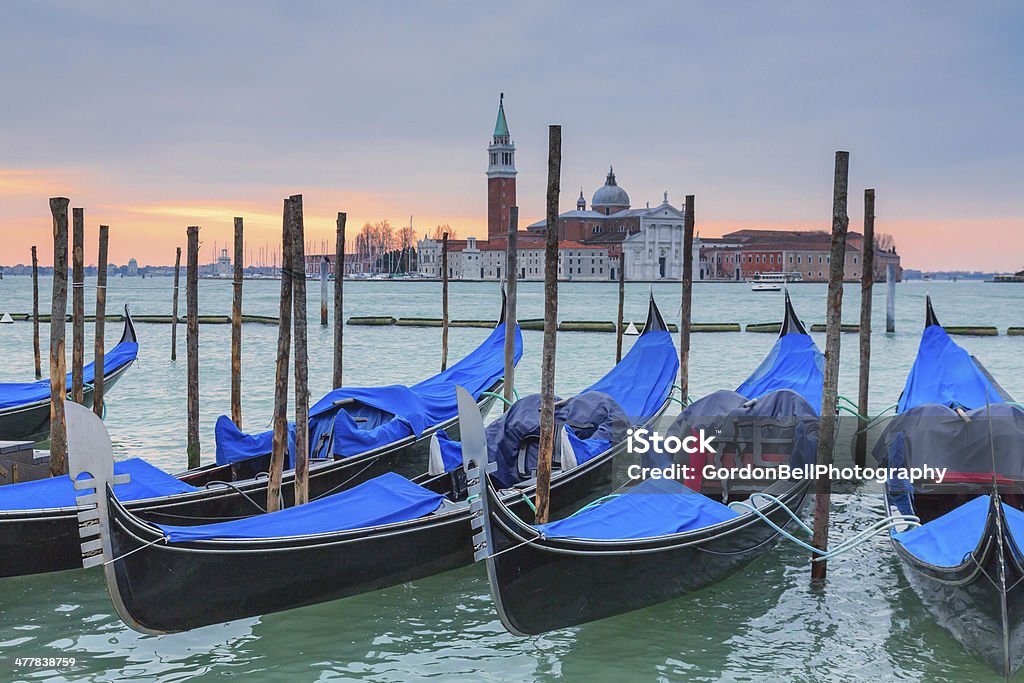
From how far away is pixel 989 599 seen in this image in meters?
3.49

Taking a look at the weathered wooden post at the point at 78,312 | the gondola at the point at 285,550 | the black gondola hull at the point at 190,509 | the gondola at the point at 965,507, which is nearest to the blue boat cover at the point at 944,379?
the gondola at the point at 965,507

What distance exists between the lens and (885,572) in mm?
4785

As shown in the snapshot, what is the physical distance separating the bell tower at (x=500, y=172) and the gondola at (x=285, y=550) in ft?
209

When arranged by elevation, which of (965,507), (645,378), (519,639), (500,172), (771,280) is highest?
(500,172)

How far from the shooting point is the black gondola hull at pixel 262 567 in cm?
348

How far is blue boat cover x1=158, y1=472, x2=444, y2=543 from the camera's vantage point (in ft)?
12.4

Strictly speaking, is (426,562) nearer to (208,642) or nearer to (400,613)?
(400,613)

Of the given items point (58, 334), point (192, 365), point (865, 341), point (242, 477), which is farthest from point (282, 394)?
point (865, 341)

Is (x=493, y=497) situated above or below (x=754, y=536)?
above

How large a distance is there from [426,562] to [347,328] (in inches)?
742

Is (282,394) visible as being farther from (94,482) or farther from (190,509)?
(94,482)

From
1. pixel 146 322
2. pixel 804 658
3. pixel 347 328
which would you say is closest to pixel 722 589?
pixel 804 658

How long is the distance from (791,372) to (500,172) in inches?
2432

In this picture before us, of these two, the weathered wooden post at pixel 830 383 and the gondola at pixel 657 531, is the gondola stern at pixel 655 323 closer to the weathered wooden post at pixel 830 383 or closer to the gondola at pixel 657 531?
the gondola at pixel 657 531
